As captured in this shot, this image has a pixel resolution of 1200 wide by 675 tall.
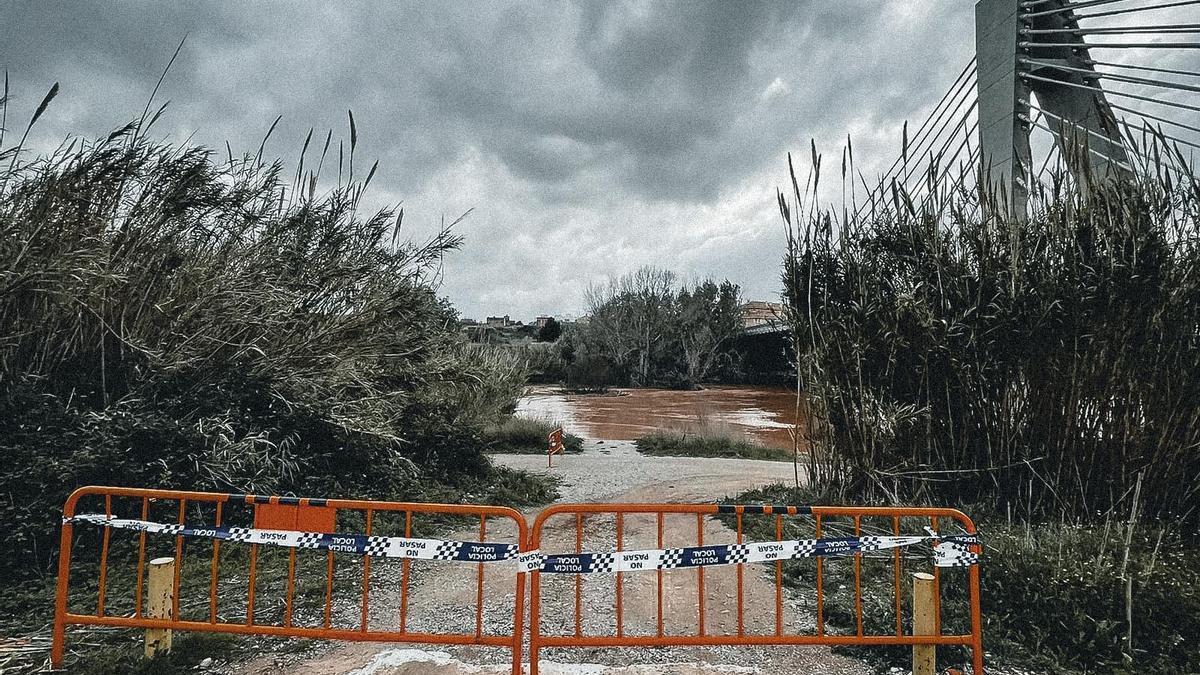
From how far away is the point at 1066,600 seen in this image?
4020mm

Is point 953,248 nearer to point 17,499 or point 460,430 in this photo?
point 460,430

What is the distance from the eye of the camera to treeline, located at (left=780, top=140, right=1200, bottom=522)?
17.8 feet

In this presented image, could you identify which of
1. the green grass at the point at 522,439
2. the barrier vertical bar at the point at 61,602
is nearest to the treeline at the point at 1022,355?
the barrier vertical bar at the point at 61,602

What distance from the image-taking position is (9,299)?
200 inches

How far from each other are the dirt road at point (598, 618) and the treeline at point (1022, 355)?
216 cm

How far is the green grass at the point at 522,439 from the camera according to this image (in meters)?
16.3

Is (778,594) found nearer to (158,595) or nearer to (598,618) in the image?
(598,618)

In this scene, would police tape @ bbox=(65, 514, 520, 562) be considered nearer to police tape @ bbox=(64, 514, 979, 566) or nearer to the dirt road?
police tape @ bbox=(64, 514, 979, 566)

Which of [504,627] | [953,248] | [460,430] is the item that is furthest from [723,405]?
[504,627]

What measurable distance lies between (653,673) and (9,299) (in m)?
6.03

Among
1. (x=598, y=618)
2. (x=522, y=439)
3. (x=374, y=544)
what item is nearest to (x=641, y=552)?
(x=374, y=544)

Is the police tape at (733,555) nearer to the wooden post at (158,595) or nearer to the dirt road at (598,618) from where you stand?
the dirt road at (598,618)

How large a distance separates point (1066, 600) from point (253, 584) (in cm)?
521

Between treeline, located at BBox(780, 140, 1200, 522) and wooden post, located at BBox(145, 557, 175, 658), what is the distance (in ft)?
20.1
